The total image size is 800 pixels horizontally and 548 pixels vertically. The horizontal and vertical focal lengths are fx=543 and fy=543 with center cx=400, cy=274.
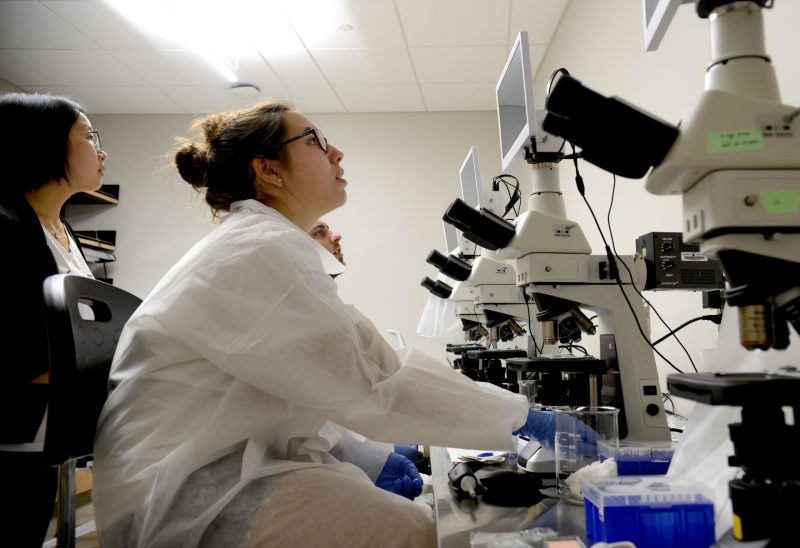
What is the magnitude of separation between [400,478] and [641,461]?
1.87 ft

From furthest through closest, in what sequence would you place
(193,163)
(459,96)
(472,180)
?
(459,96), (472,180), (193,163)

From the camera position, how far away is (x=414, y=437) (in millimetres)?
864

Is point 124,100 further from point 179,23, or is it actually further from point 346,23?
point 346,23

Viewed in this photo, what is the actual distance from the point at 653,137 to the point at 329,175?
78cm

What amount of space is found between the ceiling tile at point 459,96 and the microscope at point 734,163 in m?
3.51

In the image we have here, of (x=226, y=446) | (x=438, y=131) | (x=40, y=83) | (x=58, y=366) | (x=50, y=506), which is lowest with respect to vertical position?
(x=50, y=506)

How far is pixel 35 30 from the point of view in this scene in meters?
3.34

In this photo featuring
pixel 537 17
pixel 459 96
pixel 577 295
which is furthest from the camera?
pixel 459 96

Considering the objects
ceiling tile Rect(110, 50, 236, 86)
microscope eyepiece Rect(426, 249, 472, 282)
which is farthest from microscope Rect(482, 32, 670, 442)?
ceiling tile Rect(110, 50, 236, 86)

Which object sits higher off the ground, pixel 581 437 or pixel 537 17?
pixel 537 17

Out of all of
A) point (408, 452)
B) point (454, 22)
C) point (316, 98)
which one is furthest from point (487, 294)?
point (316, 98)

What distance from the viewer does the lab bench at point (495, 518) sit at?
2.35 ft

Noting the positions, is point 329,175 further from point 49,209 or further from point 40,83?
point 40,83

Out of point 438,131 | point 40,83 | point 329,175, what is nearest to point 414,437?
point 329,175
